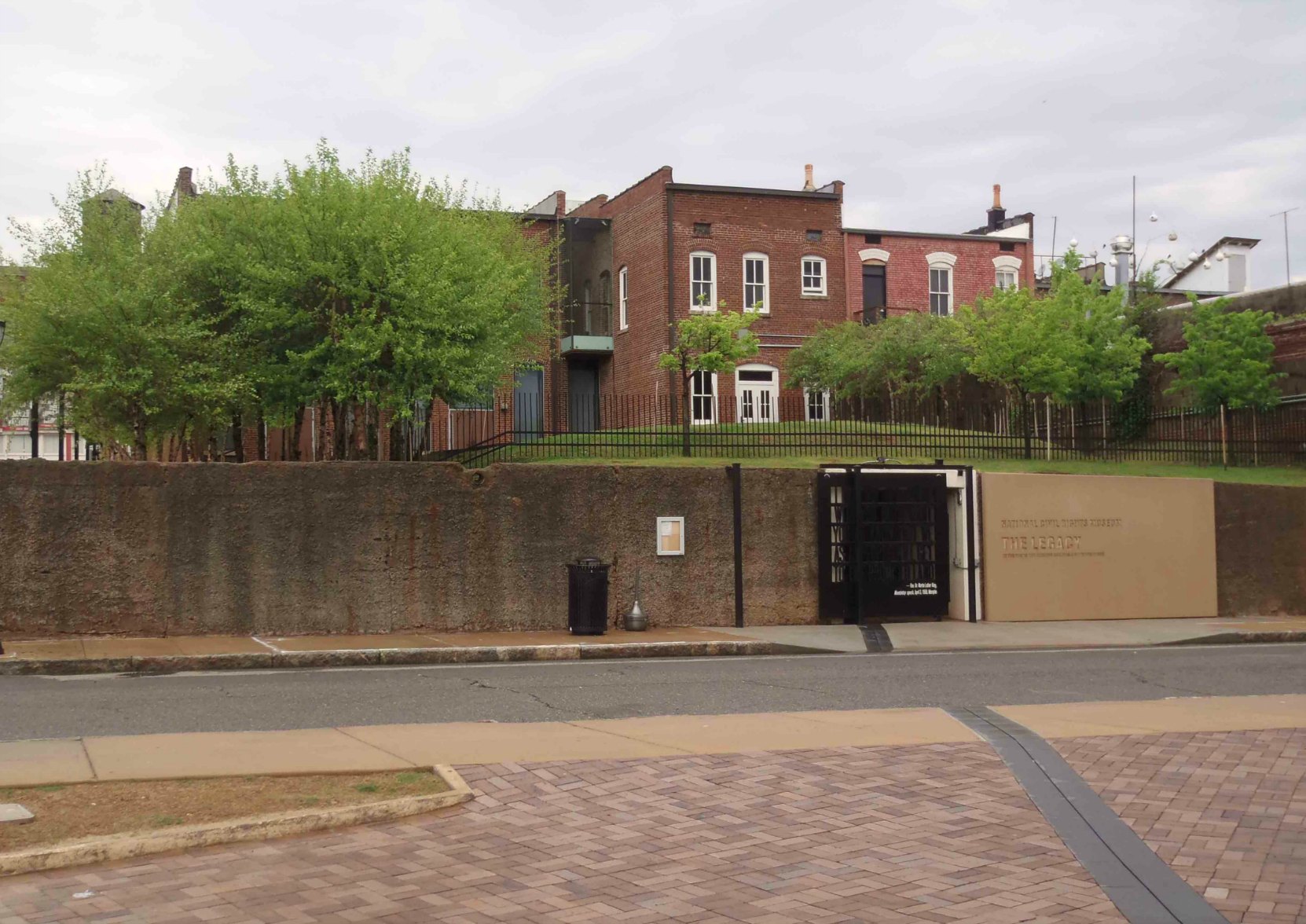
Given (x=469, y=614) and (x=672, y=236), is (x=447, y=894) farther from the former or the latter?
(x=672, y=236)

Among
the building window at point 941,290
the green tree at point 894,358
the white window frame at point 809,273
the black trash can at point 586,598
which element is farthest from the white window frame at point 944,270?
the black trash can at point 586,598

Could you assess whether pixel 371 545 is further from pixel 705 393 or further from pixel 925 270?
pixel 925 270

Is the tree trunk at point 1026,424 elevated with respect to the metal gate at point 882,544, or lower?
elevated

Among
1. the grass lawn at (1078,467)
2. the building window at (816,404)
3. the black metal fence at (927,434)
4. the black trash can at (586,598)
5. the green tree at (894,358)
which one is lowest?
the black trash can at (586,598)

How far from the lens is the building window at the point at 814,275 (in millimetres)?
39469

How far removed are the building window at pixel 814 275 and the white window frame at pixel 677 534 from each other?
69.7 feet

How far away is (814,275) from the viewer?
3962cm

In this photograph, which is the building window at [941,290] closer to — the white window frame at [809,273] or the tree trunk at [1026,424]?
the white window frame at [809,273]

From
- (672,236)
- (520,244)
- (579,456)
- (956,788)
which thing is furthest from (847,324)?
(956,788)

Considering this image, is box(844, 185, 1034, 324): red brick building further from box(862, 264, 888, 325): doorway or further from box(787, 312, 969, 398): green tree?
box(787, 312, 969, 398): green tree

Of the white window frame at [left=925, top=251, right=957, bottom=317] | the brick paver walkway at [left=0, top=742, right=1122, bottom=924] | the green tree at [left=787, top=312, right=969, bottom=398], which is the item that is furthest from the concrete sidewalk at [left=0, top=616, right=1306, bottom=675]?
the white window frame at [left=925, top=251, right=957, bottom=317]

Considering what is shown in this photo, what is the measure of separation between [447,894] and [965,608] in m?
16.3

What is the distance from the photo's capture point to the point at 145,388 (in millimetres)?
20812

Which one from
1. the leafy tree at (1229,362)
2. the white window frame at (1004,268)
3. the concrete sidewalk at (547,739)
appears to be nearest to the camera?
the concrete sidewalk at (547,739)
